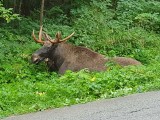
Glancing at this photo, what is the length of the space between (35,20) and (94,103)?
1246 cm

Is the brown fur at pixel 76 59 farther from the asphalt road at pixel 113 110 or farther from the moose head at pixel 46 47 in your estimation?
the asphalt road at pixel 113 110

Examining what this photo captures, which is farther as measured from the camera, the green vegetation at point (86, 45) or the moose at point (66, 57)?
the moose at point (66, 57)

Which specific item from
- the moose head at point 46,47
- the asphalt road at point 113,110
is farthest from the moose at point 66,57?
the asphalt road at point 113,110

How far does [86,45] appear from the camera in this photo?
1694 cm

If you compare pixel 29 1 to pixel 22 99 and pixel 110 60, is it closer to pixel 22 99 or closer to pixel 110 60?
pixel 110 60

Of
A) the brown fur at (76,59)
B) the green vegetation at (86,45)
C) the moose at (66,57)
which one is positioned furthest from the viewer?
the moose at (66,57)

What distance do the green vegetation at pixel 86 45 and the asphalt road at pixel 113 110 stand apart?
1.63ft

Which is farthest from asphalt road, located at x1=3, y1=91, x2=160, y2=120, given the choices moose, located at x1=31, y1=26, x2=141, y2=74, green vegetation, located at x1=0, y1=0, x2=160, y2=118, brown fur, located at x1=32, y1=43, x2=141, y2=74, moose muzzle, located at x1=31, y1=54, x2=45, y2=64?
moose muzzle, located at x1=31, y1=54, x2=45, y2=64

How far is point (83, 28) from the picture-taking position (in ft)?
59.2

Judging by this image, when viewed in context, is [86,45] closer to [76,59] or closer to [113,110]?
[76,59]

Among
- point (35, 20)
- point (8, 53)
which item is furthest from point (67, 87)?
point (35, 20)

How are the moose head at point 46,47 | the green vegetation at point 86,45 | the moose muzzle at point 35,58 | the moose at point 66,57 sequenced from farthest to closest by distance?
the moose head at point 46,47 < the moose muzzle at point 35,58 < the moose at point 66,57 < the green vegetation at point 86,45

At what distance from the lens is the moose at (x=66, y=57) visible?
45.6 ft

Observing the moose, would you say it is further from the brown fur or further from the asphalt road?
the asphalt road
